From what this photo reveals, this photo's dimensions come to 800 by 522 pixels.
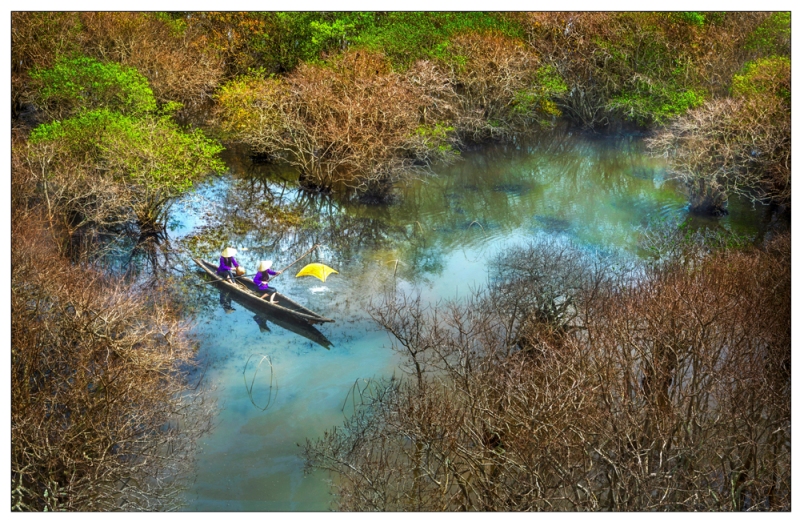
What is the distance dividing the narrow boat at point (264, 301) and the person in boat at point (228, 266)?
0.54 ft

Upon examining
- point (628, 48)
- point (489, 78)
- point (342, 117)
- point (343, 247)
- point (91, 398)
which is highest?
point (628, 48)

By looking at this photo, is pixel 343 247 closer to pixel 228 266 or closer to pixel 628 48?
pixel 228 266

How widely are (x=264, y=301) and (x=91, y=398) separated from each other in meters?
6.24

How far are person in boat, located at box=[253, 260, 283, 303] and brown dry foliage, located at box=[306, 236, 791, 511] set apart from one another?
3930mm

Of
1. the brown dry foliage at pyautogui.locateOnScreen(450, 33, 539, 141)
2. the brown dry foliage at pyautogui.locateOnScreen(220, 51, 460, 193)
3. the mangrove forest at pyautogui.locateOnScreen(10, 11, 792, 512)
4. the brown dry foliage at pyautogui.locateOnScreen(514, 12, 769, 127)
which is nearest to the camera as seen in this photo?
the mangrove forest at pyautogui.locateOnScreen(10, 11, 792, 512)

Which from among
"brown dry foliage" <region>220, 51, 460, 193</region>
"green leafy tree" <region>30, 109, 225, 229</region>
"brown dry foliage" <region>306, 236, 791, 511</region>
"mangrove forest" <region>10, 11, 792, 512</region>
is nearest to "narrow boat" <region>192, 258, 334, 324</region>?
"mangrove forest" <region>10, 11, 792, 512</region>

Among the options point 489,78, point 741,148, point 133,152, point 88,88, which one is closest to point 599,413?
point 741,148

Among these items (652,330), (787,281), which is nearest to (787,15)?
(787,281)

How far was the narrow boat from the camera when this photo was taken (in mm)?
19594

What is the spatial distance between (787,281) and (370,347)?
8880mm

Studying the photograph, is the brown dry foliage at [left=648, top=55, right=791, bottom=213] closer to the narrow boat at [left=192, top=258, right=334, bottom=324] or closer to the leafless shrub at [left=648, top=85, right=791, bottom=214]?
the leafless shrub at [left=648, top=85, right=791, bottom=214]

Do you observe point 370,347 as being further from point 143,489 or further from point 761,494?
point 761,494

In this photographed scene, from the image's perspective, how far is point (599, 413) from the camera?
13.1 m

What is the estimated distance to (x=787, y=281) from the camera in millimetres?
16172
